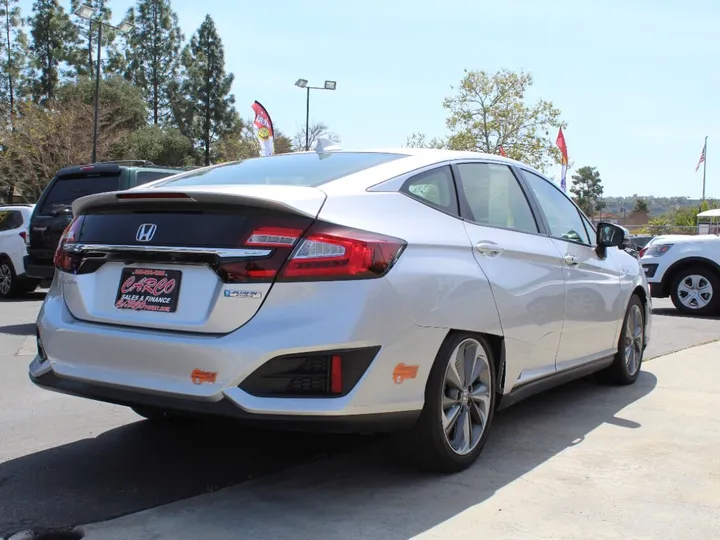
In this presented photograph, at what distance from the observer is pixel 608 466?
3867 millimetres

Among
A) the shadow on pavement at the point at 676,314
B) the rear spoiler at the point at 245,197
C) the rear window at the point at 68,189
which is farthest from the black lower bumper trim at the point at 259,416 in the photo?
the shadow on pavement at the point at 676,314

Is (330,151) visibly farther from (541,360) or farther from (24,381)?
(24,381)

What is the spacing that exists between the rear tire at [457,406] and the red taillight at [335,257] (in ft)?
1.98

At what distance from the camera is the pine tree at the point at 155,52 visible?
64.5 m

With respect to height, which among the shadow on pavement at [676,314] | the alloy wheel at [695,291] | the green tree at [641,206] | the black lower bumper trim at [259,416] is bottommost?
the shadow on pavement at [676,314]

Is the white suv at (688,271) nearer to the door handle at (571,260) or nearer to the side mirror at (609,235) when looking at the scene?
the side mirror at (609,235)

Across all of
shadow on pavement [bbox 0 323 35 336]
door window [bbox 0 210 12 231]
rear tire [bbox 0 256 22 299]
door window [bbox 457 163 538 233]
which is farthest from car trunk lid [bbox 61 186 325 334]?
door window [bbox 0 210 12 231]

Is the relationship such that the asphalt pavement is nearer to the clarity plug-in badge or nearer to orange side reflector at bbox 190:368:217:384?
orange side reflector at bbox 190:368:217:384

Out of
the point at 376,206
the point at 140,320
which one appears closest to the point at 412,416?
the point at 376,206

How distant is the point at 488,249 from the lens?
3873mm

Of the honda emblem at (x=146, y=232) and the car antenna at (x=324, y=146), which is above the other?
the car antenna at (x=324, y=146)

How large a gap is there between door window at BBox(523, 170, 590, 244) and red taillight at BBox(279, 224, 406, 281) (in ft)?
6.65

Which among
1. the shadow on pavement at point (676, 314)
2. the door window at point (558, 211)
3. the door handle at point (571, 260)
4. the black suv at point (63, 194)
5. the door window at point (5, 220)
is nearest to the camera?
the door handle at point (571, 260)

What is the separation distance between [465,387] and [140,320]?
157 cm
